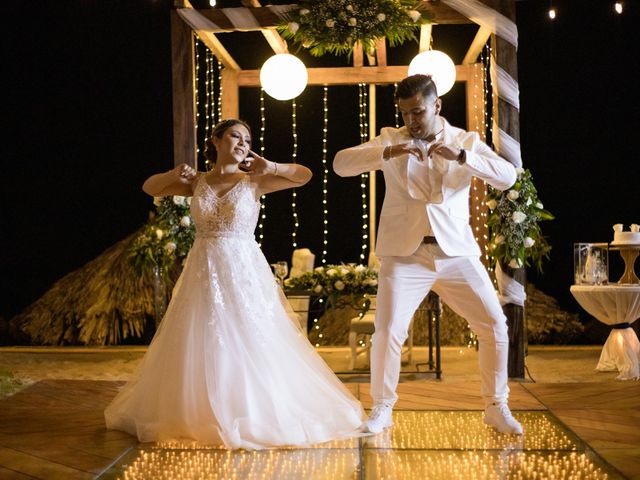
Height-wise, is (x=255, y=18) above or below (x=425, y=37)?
below

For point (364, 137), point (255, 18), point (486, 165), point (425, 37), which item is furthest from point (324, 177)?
point (486, 165)

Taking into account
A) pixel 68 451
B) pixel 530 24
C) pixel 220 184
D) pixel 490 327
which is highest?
pixel 530 24

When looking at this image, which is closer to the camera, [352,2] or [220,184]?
[220,184]

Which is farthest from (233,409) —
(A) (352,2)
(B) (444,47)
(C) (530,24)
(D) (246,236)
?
(C) (530,24)

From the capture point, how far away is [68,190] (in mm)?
9031

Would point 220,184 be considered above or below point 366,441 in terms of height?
above

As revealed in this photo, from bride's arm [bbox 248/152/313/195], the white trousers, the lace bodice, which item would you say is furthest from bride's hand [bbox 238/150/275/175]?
the white trousers

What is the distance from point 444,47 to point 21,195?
5025mm

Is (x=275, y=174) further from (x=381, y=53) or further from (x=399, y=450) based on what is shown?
(x=381, y=53)

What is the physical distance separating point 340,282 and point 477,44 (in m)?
2.93

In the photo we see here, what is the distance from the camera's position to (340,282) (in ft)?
18.7

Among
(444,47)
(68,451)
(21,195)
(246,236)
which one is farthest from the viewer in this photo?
(21,195)

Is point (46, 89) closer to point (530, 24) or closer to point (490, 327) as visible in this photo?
point (530, 24)

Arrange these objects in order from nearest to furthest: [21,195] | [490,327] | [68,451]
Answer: [68,451], [490,327], [21,195]
